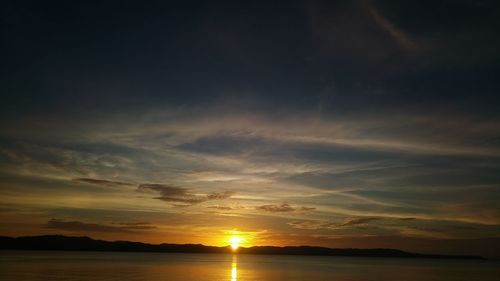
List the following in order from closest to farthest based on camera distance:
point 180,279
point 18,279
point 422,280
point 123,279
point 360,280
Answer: point 18,279, point 123,279, point 180,279, point 360,280, point 422,280

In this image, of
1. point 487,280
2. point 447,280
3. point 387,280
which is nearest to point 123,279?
point 387,280

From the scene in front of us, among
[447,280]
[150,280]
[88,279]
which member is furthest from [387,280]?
[88,279]

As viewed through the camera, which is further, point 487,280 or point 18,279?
point 487,280

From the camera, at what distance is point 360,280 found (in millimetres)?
93562

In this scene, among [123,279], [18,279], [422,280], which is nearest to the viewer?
[18,279]

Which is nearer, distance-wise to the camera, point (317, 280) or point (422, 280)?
point (317, 280)

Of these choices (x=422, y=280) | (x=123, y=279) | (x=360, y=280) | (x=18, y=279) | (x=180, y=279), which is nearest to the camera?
(x=18, y=279)

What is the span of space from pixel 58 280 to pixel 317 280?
4921cm

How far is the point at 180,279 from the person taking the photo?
285 ft

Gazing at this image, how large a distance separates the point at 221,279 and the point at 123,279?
67.4 ft

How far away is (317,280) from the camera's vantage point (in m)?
90.9

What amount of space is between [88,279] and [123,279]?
19.4 ft

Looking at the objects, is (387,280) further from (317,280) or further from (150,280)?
(150,280)

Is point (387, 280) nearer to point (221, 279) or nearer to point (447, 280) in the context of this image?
point (447, 280)
